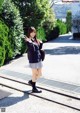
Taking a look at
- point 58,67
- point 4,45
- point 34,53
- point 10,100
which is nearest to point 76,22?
point 58,67

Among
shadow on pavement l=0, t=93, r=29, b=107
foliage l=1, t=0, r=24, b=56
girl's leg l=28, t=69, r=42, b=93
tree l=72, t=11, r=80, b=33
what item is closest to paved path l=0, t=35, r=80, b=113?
shadow on pavement l=0, t=93, r=29, b=107

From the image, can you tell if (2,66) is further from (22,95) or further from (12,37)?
(22,95)

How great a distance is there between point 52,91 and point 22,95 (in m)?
0.88

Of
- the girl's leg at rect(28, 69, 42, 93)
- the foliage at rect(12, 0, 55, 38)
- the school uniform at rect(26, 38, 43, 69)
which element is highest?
the foliage at rect(12, 0, 55, 38)

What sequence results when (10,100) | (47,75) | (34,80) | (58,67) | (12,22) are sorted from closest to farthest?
(10,100) → (34,80) → (47,75) → (58,67) → (12,22)

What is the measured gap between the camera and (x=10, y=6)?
12.0 meters

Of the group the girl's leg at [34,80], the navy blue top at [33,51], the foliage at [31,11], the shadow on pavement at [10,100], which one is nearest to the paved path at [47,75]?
the shadow on pavement at [10,100]

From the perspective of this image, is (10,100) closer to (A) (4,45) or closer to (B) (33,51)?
(B) (33,51)

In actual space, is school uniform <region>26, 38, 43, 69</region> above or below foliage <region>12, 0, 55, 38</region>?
below

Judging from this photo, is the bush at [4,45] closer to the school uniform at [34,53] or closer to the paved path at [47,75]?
the paved path at [47,75]

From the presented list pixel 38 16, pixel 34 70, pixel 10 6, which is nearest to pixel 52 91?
pixel 34 70

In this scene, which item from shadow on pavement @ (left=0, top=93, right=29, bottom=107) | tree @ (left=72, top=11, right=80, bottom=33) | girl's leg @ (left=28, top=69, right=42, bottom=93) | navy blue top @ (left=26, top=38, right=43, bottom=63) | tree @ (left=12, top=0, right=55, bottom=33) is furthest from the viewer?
tree @ (left=72, top=11, right=80, bottom=33)

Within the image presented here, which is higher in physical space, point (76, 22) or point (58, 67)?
point (76, 22)

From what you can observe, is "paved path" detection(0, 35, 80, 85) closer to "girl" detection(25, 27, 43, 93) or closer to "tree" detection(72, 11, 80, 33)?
"girl" detection(25, 27, 43, 93)
